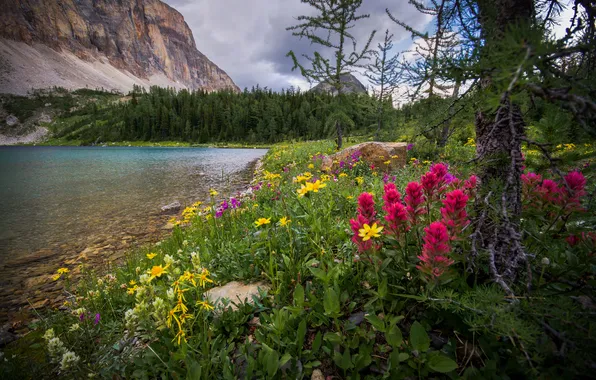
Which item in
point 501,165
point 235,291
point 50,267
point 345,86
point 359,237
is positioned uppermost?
point 345,86

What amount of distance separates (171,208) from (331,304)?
353 inches

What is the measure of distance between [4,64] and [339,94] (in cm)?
20907

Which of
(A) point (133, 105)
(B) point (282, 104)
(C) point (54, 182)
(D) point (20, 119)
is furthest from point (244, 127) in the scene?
(D) point (20, 119)

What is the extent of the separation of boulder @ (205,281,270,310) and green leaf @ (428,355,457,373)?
161 cm

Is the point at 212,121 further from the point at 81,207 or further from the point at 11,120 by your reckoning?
the point at 11,120

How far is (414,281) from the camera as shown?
78.2 inches

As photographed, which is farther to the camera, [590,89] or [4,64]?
[4,64]

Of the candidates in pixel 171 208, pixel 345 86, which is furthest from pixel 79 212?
pixel 345 86

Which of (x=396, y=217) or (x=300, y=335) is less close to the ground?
(x=396, y=217)

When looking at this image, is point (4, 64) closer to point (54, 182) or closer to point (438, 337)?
point (54, 182)

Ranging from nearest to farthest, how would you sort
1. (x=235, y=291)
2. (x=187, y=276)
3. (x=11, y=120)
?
(x=187, y=276), (x=235, y=291), (x=11, y=120)

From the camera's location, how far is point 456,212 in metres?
1.74

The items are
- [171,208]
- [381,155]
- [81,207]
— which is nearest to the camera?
[171,208]

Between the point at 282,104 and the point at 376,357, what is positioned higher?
the point at 282,104
